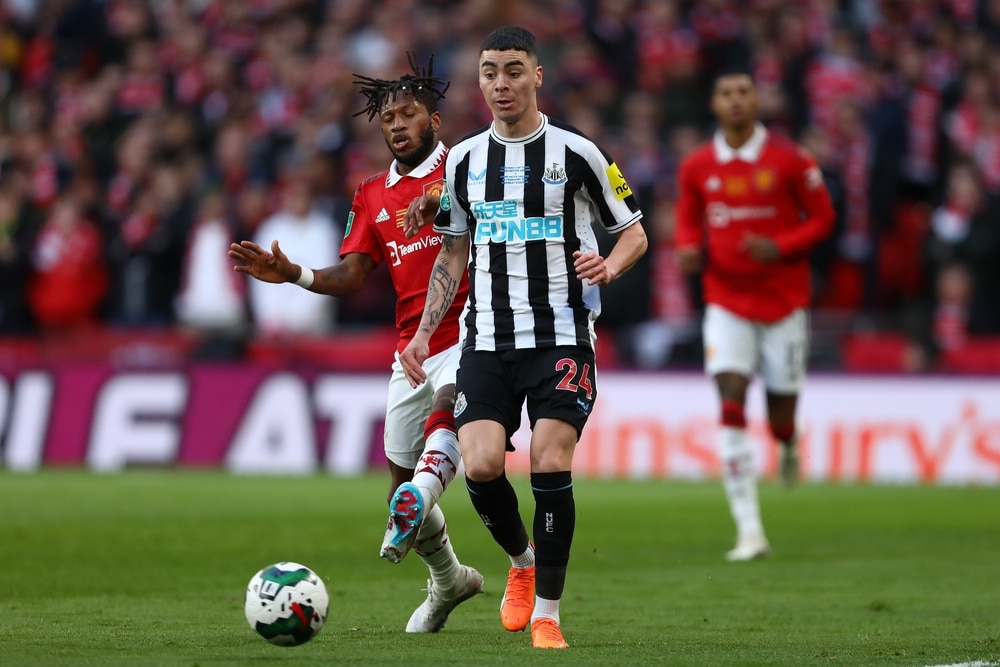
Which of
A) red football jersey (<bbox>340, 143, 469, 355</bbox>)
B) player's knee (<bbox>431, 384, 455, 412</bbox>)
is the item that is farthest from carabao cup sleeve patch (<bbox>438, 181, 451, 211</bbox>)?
player's knee (<bbox>431, 384, 455, 412</bbox>)

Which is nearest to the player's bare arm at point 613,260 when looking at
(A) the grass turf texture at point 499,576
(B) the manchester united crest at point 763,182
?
(A) the grass turf texture at point 499,576

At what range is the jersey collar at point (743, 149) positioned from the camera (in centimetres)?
1202

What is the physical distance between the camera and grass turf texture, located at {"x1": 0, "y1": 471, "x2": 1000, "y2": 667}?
6.83 metres

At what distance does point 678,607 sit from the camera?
8609mm

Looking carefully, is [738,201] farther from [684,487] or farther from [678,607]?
[684,487]

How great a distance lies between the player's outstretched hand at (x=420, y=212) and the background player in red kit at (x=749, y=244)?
185 inches

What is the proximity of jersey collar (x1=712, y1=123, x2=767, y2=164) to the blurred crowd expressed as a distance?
18.6 ft

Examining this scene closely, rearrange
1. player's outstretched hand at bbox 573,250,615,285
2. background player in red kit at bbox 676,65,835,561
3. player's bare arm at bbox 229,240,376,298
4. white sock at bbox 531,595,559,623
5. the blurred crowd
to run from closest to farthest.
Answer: player's outstretched hand at bbox 573,250,615,285 < white sock at bbox 531,595,559,623 < player's bare arm at bbox 229,240,376,298 < background player in red kit at bbox 676,65,835,561 < the blurred crowd

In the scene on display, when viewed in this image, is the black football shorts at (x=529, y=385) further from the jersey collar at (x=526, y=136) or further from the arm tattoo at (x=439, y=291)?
the jersey collar at (x=526, y=136)

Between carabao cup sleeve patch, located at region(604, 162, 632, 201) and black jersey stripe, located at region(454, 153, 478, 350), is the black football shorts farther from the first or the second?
carabao cup sleeve patch, located at region(604, 162, 632, 201)

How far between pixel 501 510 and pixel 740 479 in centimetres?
452

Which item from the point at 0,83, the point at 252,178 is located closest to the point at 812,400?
the point at 252,178

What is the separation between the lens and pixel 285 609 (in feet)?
21.4

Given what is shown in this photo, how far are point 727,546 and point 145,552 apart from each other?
3.89 meters
